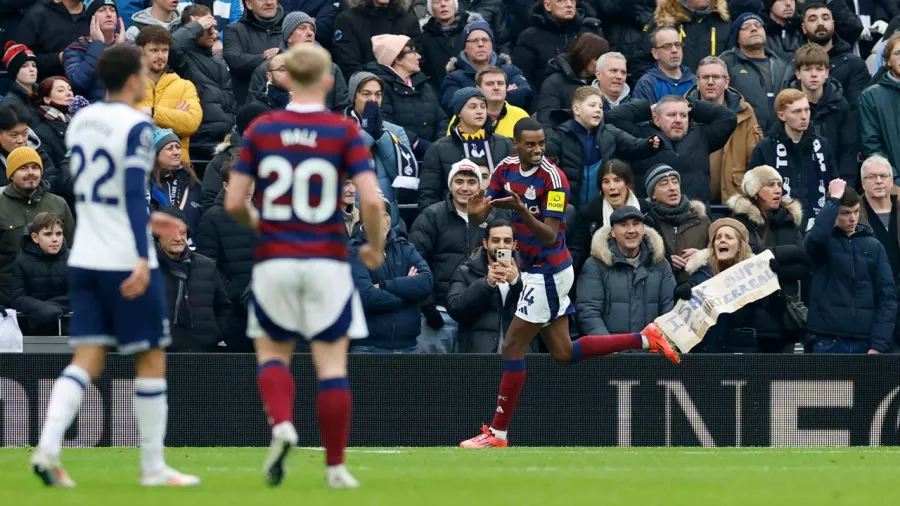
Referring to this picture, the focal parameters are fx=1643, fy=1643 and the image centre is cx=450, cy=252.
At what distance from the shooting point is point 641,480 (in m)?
9.10

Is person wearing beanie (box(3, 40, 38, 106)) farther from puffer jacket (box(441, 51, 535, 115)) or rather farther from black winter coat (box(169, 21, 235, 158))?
puffer jacket (box(441, 51, 535, 115))

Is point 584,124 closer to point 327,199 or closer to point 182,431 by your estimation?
point 182,431

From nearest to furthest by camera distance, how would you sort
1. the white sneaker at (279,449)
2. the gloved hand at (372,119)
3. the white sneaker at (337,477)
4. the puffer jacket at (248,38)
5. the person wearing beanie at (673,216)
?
the white sneaker at (279,449), the white sneaker at (337,477), the person wearing beanie at (673,216), the gloved hand at (372,119), the puffer jacket at (248,38)

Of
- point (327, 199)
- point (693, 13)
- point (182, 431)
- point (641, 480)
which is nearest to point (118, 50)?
point (327, 199)

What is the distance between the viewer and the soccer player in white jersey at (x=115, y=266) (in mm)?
8156

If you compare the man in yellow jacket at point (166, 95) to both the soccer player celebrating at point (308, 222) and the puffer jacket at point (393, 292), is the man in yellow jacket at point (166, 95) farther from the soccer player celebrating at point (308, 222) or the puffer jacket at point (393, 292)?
the soccer player celebrating at point (308, 222)

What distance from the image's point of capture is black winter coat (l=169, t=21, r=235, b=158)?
15.8 metres

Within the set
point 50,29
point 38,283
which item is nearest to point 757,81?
point 50,29

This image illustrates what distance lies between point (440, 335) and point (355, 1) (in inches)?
164

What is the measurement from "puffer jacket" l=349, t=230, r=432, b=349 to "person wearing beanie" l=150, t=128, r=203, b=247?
67.4 inches

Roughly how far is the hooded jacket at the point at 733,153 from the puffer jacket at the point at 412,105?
2.48 m

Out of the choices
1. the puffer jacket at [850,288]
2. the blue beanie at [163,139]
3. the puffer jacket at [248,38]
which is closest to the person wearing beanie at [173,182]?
the blue beanie at [163,139]

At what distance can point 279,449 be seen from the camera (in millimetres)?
7836

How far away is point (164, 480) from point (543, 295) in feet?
13.6
